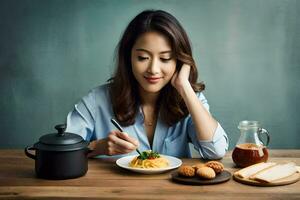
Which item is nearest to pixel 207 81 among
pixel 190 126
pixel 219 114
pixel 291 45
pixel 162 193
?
pixel 219 114

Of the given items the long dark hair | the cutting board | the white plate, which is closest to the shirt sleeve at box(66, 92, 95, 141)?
the long dark hair

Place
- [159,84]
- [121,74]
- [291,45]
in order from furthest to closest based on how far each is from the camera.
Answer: [291,45] < [121,74] < [159,84]

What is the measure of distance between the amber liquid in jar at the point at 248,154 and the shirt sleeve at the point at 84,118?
71 cm

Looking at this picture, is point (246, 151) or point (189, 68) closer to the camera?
point (246, 151)

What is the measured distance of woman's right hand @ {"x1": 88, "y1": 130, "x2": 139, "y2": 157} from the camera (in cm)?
190

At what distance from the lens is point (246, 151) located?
1.89 meters

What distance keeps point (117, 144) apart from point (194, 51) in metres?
1.52

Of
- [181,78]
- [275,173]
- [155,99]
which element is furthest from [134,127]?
[275,173]

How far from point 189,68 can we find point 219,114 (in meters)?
1.12

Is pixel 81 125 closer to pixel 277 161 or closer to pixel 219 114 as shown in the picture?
pixel 277 161

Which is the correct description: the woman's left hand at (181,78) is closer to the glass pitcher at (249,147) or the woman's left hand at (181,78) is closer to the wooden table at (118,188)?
the glass pitcher at (249,147)

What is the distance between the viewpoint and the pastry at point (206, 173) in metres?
1.69

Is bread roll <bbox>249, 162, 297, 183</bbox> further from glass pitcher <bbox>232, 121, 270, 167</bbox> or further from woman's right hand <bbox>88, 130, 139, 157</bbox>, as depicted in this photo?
woman's right hand <bbox>88, 130, 139, 157</bbox>

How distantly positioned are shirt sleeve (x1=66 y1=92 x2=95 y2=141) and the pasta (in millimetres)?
461
